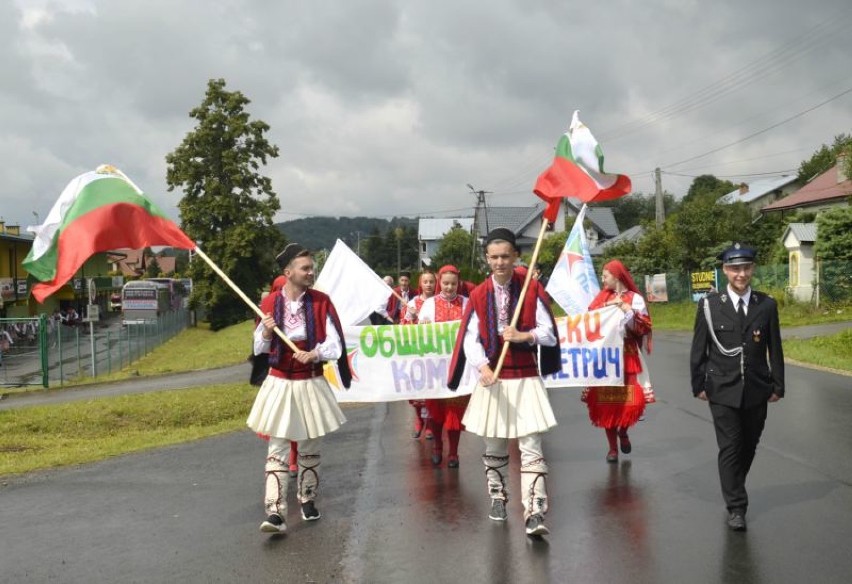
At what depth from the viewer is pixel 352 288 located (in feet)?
36.9

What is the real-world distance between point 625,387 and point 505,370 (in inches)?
105

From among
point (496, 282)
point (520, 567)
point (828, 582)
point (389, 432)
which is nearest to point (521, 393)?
point (496, 282)

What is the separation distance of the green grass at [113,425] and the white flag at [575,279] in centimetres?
470

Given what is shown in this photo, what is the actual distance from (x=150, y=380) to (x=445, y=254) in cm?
6060

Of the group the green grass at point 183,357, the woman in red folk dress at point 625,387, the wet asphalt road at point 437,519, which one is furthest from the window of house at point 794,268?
the woman in red folk dress at point 625,387

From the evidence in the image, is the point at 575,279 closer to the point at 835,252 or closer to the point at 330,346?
the point at 330,346

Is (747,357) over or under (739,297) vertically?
under

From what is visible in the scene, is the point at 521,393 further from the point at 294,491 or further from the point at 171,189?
the point at 171,189

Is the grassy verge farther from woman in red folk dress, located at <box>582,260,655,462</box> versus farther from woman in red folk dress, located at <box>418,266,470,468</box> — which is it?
woman in red folk dress, located at <box>582,260,655,462</box>

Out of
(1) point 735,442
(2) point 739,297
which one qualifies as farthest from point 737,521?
(2) point 739,297

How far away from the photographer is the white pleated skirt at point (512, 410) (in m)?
5.82

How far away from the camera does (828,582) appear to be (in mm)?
4684

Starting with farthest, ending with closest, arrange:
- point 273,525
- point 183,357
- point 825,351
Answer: point 183,357
point 825,351
point 273,525

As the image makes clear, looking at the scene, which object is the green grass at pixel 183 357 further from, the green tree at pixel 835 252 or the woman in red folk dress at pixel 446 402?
the green tree at pixel 835 252
